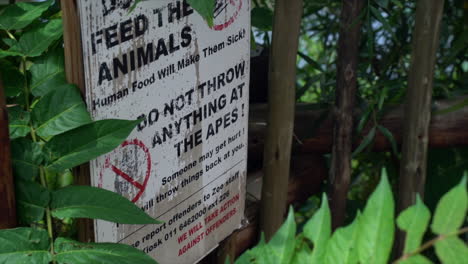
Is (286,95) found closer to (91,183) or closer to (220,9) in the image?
(220,9)

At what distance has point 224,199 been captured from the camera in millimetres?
1512

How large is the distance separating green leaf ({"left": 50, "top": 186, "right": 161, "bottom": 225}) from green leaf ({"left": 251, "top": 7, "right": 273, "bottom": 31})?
2.12 feet

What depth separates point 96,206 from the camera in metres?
1.00

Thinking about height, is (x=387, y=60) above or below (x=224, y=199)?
above

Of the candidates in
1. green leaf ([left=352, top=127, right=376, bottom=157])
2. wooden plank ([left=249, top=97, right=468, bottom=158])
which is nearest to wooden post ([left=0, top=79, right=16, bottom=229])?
wooden plank ([left=249, top=97, right=468, bottom=158])

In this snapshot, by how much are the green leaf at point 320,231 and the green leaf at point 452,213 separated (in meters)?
0.14

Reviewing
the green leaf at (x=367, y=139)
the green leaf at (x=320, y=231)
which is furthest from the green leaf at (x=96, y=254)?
the green leaf at (x=367, y=139)

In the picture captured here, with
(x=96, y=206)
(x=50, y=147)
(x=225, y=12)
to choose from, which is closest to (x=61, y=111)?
(x=50, y=147)

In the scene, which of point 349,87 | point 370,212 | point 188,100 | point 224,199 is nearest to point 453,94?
point 349,87

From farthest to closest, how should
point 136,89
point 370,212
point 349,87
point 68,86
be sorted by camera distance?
point 349,87 → point 136,89 → point 68,86 → point 370,212

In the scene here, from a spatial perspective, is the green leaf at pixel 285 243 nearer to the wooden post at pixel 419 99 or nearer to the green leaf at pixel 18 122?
the green leaf at pixel 18 122

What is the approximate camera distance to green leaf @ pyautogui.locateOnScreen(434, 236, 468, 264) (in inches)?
21.4

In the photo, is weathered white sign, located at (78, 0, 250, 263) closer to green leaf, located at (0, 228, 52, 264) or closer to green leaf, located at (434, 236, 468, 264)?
green leaf, located at (0, 228, 52, 264)

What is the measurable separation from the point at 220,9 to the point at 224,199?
45 cm
